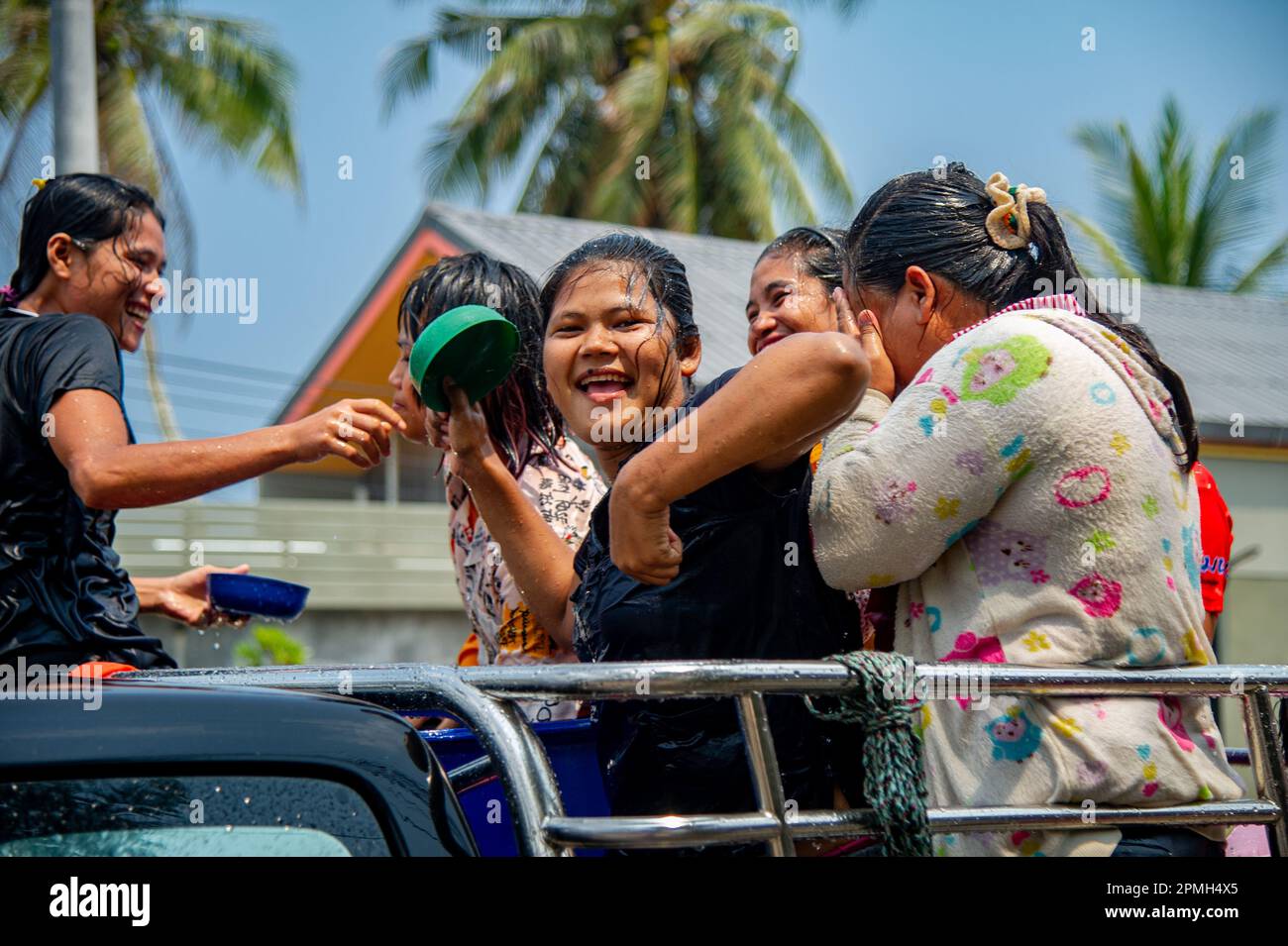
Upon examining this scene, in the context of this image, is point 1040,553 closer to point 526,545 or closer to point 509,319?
point 526,545

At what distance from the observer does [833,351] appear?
175 cm

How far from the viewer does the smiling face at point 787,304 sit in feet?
9.56

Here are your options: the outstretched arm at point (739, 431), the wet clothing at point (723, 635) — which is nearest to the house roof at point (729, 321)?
the wet clothing at point (723, 635)

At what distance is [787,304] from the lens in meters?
2.93

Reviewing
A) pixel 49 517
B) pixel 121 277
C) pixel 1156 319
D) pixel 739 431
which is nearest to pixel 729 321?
pixel 1156 319

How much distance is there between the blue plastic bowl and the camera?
3.21 m

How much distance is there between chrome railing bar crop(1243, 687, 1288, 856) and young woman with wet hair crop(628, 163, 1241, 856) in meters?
0.04

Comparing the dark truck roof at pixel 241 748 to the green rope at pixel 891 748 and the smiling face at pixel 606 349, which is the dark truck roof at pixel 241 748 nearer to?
the green rope at pixel 891 748

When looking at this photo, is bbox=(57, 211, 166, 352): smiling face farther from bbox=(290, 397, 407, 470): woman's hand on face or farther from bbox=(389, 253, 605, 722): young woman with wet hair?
bbox=(290, 397, 407, 470): woman's hand on face

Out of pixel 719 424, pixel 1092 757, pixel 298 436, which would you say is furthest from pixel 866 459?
pixel 298 436

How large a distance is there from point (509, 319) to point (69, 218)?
1.01 metres

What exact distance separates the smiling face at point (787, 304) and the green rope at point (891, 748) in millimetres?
1243
